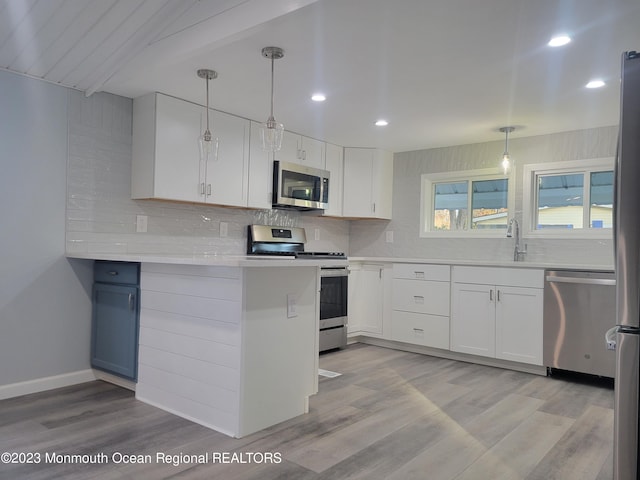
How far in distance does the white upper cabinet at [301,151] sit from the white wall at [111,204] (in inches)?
36.0

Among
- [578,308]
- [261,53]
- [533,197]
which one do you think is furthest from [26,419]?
[533,197]

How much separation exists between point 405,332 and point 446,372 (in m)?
0.76

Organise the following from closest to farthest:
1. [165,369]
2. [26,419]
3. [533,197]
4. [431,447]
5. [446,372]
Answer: [431,447]
[26,419]
[165,369]
[446,372]
[533,197]

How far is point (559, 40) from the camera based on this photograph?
2438 millimetres

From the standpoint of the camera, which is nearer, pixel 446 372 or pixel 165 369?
pixel 165 369

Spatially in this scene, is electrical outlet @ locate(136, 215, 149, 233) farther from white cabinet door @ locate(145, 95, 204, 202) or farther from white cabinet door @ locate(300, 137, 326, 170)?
white cabinet door @ locate(300, 137, 326, 170)

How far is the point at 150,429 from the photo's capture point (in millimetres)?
2424

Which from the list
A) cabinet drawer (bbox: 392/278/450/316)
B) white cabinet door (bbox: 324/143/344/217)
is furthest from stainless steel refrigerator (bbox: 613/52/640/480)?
white cabinet door (bbox: 324/143/344/217)

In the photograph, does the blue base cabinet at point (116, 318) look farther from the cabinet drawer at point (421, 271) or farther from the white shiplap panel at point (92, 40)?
the cabinet drawer at point (421, 271)

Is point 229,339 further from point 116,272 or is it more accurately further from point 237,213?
point 237,213

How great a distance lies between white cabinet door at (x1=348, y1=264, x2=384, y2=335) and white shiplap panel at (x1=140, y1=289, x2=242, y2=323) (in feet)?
7.58

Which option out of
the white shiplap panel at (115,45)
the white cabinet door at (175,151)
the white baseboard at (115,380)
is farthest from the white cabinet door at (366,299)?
the white shiplap panel at (115,45)

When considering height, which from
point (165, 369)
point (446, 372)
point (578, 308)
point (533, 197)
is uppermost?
point (533, 197)

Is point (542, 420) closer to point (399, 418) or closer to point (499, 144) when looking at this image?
point (399, 418)
